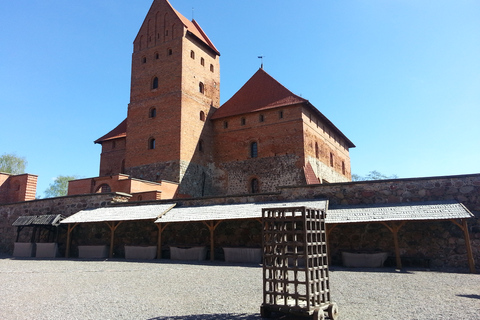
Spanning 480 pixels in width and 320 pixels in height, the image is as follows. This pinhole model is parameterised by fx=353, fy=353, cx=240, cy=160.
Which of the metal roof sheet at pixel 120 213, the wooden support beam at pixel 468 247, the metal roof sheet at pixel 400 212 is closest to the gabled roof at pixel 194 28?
the metal roof sheet at pixel 120 213

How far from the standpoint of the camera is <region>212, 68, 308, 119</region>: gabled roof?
82.2 ft

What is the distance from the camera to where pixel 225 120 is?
27.3 m

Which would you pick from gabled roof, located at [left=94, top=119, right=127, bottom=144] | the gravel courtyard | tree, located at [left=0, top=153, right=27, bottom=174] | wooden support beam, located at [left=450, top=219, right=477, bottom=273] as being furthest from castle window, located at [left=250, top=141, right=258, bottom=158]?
tree, located at [left=0, top=153, right=27, bottom=174]

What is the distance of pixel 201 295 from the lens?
692cm

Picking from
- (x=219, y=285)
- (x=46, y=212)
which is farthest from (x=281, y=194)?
(x=46, y=212)

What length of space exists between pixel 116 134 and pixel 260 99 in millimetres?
12895

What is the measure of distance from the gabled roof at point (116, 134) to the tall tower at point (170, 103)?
2.59 metres

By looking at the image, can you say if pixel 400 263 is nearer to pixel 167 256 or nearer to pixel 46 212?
pixel 167 256

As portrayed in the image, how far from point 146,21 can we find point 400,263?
86.4 feet

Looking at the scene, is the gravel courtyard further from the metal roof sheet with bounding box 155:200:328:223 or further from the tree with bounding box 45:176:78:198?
the tree with bounding box 45:176:78:198

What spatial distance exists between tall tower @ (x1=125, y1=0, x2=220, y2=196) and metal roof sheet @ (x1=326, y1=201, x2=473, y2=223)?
1382cm

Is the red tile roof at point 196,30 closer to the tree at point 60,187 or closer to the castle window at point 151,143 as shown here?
the castle window at point 151,143

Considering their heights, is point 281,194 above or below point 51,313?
above

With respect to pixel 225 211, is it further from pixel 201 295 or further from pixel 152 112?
pixel 152 112
